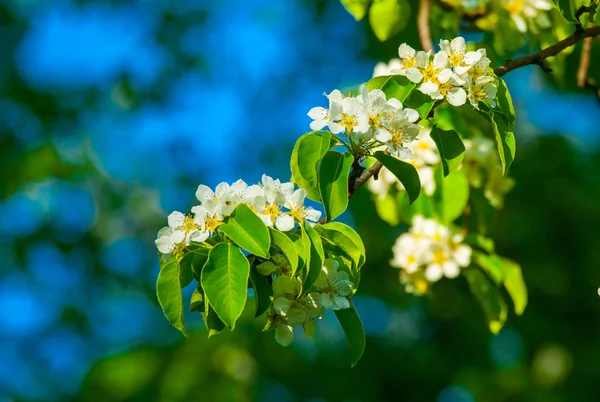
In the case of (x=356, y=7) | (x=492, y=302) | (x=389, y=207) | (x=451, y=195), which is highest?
(x=356, y=7)

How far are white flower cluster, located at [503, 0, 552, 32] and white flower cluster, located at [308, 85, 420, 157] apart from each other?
1.26 meters

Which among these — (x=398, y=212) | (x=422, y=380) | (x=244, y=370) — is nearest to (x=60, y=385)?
(x=244, y=370)

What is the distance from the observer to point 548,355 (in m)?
6.05

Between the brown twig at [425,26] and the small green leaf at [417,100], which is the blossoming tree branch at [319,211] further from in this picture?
the brown twig at [425,26]

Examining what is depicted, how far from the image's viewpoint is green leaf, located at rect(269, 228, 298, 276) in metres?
1.13

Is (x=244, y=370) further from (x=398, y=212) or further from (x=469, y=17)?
(x=469, y=17)

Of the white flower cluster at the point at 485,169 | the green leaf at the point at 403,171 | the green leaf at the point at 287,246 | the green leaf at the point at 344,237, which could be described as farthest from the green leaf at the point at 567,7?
the white flower cluster at the point at 485,169

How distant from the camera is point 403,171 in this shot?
51.0 inches

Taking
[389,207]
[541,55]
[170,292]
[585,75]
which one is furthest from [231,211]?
[585,75]

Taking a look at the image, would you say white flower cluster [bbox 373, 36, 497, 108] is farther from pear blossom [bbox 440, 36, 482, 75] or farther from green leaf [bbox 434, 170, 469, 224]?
green leaf [bbox 434, 170, 469, 224]

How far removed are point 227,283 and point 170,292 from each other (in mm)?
109

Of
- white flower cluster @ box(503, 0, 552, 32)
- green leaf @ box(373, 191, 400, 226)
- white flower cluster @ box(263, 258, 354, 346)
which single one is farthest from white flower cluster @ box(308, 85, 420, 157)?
white flower cluster @ box(503, 0, 552, 32)

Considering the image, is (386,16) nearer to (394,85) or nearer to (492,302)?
(492,302)

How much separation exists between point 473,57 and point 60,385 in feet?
20.7
